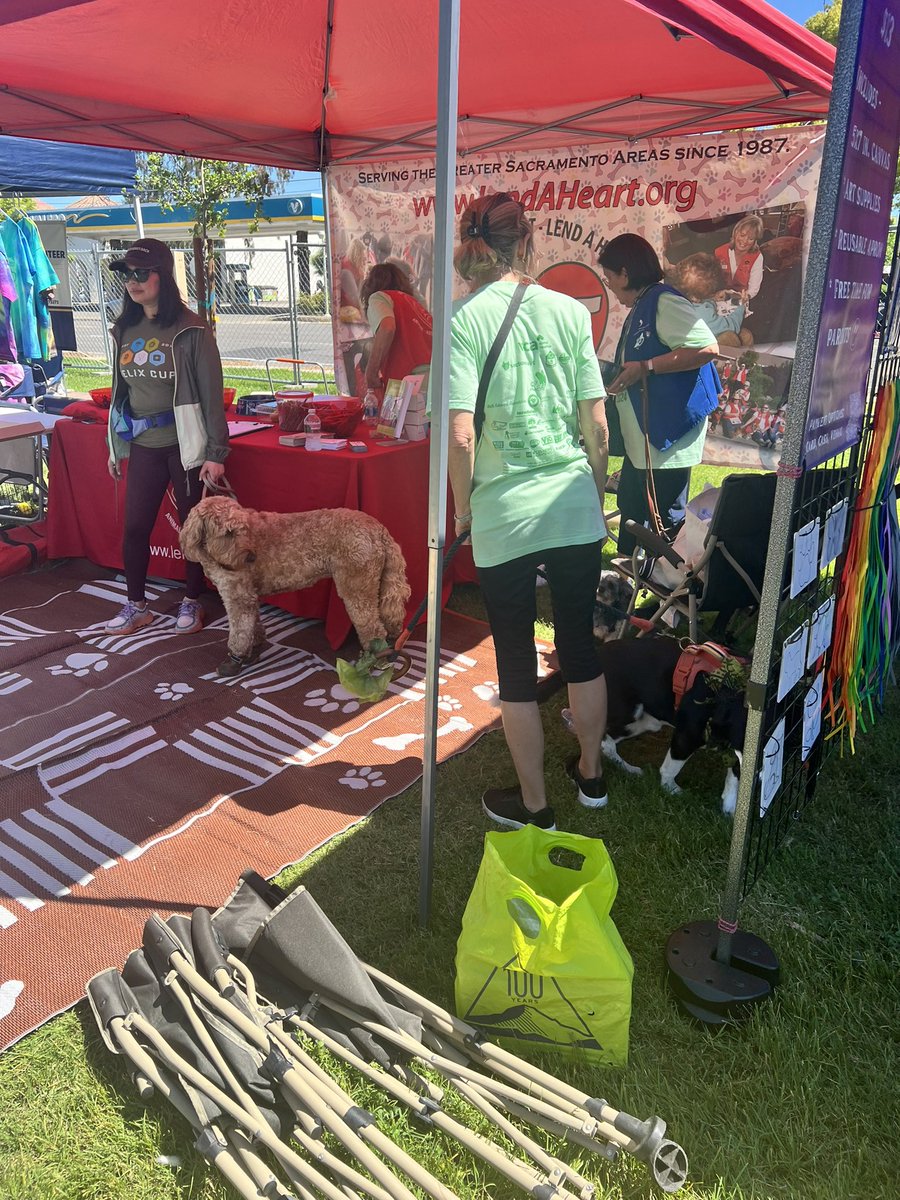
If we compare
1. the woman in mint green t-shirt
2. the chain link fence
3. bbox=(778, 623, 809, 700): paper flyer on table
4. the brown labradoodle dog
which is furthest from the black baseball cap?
the chain link fence

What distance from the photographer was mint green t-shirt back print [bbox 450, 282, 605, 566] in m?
2.39

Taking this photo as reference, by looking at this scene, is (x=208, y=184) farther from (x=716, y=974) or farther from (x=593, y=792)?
(x=716, y=974)

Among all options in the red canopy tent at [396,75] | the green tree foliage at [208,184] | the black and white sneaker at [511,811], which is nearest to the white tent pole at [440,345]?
the red canopy tent at [396,75]

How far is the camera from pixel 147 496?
4562 mm

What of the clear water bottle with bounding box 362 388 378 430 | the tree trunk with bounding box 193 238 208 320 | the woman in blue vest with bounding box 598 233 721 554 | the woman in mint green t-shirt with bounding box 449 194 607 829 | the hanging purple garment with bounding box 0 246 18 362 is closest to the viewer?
the woman in mint green t-shirt with bounding box 449 194 607 829

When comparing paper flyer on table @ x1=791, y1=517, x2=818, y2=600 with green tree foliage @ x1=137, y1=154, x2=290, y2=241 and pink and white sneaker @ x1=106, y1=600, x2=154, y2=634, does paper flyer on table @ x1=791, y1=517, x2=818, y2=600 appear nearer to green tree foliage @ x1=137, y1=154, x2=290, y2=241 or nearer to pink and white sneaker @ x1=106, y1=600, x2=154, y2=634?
pink and white sneaker @ x1=106, y1=600, x2=154, y2=634

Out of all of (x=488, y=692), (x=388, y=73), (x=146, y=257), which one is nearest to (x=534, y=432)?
(x=488, y=692)

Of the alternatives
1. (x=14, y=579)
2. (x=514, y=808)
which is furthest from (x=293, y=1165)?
(x=14, y=579)

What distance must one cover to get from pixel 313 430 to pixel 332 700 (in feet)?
4.97

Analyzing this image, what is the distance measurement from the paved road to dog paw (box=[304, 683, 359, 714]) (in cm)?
1160

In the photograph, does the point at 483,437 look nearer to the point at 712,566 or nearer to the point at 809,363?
the point at 809,363

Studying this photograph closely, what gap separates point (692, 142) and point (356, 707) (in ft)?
14.9

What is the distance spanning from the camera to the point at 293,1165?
5.61 feet

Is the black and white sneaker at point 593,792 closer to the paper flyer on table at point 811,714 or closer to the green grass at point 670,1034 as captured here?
the green grass at point 670,1034
